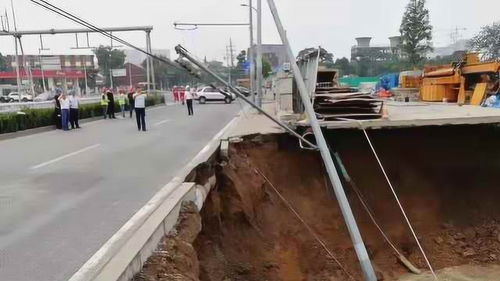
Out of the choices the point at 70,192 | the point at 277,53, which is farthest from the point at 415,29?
the point at 70,192

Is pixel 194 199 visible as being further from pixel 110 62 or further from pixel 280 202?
pixel 110 62

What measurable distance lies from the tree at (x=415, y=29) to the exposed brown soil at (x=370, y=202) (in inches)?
1687

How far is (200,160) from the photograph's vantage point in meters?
9.93

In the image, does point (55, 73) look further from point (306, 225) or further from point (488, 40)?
point (306, 225)

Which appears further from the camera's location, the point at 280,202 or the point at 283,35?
the point at 280,202

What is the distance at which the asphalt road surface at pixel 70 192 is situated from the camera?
537 centimetres

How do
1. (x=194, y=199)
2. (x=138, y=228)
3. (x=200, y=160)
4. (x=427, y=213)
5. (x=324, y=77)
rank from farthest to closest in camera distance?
(x=324, y=77) → (x=427, y=213) → (x=200, y=160) → (x=194, y=199) → (x=138, y=228)

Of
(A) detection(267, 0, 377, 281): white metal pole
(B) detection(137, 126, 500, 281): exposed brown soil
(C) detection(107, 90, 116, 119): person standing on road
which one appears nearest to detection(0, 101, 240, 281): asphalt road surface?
(B) detection(137, 126, 500, 281): exposed brown soil

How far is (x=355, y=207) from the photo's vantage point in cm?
1330

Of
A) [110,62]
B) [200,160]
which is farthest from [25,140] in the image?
[110,62]

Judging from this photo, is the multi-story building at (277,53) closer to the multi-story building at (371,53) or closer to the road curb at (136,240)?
the road curb at (136,240)

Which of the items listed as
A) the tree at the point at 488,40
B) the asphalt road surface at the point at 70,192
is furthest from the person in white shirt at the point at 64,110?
the tree at the point at 488,40

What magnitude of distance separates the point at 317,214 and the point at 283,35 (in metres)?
5.72

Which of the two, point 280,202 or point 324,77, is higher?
point 324,77
